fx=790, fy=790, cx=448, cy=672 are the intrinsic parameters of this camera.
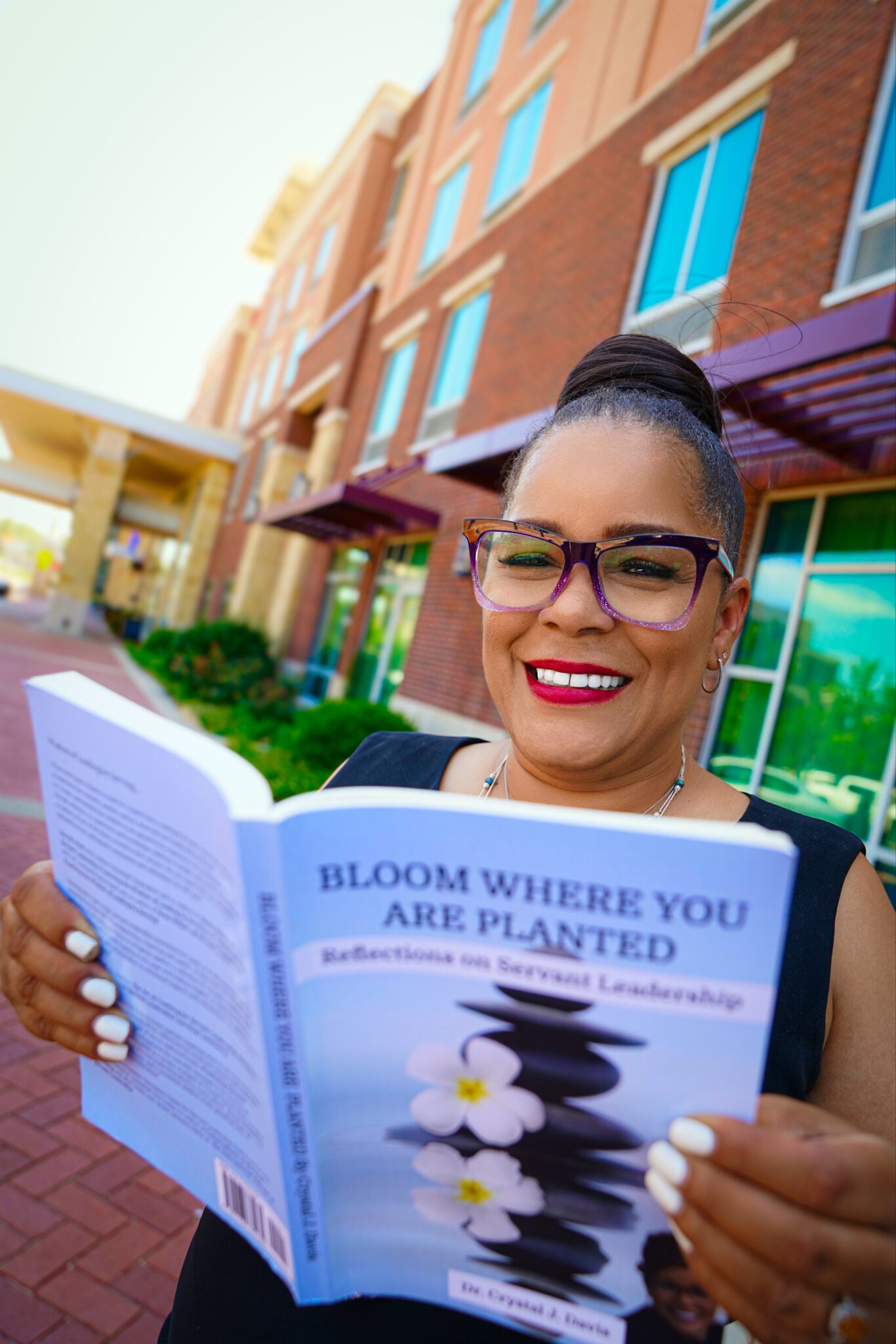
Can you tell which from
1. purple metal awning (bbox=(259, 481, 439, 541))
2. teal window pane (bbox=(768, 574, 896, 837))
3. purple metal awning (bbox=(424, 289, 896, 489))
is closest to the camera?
purple metal awning (bbox=(424, 289, 896, 489))

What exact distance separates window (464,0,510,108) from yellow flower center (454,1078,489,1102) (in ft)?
45.1

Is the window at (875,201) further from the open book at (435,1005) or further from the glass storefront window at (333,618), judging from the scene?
the glass storefront window at (333,618)

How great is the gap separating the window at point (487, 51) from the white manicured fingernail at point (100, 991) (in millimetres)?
13584

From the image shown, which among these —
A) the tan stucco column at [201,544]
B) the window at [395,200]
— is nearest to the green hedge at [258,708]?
the tan stucco column at [201,544]

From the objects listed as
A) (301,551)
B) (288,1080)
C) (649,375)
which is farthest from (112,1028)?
(301,551)

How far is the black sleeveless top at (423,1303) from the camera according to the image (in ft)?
3.24

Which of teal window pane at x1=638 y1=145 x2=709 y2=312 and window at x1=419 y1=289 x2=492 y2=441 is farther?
window at x1=419 y1=289 x2=492 y2=441

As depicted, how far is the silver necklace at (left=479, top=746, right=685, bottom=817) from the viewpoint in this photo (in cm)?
134

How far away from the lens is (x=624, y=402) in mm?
1305

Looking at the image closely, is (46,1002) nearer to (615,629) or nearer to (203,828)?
(203,828)

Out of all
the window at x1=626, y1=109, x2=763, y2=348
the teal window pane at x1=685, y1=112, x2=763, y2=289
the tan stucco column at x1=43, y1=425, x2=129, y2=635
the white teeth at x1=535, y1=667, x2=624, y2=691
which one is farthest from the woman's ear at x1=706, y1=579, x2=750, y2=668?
the tan stucco column at x1=43, y1=425, x2=129, y2=635

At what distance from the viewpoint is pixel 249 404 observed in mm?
24922

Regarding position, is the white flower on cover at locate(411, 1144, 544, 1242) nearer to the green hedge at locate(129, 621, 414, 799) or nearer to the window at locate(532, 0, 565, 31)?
the green hedge at locate(129, 621, 414, 799)

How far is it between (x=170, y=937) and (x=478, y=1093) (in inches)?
15.2
